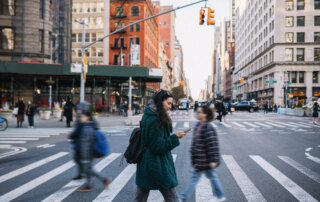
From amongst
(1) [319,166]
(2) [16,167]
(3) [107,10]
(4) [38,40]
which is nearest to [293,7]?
(3) [107,10]

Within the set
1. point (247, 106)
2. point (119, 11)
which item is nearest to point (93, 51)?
point (119, 11)

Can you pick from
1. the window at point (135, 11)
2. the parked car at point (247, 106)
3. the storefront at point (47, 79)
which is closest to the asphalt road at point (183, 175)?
the storefront at point (47, 79)

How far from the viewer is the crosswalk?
17.1ft

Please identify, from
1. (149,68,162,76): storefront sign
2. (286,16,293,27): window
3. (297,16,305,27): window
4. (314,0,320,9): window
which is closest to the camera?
(149,68,162,76): storefront sign

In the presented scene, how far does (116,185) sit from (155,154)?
294 centimetres

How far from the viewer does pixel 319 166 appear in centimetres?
779

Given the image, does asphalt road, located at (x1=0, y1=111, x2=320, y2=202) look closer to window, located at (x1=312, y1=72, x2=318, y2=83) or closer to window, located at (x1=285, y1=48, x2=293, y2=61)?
window, located at (x1=285, y1=48, x2=293, y2=61)

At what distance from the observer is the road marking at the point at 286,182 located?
17.0ft

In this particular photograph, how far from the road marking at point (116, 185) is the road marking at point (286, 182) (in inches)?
133

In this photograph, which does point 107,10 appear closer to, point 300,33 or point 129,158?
point 300,33

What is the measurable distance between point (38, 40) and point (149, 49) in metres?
28.8

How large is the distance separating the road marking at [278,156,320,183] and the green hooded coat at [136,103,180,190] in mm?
4605

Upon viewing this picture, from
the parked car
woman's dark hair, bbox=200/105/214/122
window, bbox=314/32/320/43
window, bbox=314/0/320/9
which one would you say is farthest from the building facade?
window, bbox=314/0/320/9

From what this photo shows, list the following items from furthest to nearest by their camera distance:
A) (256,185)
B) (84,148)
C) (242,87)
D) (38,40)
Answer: (242,87) < (38,40) < (256,185) < (84,148)
